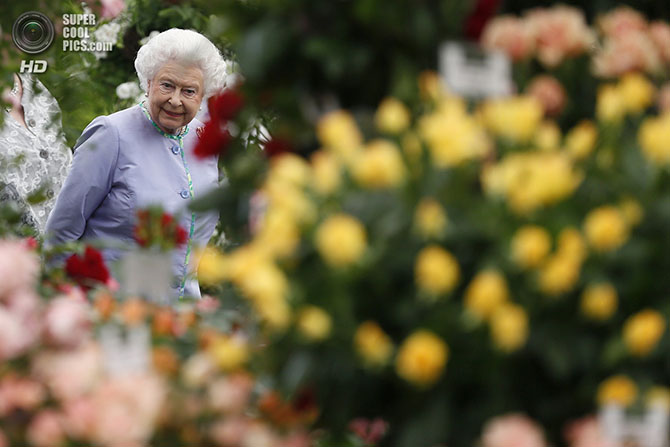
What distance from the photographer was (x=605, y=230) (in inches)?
44.4

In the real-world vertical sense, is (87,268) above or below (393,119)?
below

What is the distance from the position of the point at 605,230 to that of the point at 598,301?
0.08 m

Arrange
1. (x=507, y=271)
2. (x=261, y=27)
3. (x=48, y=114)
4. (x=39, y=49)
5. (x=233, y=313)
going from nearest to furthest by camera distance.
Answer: (x=507, y=271), (x=261, y=27), (x=233, y=313), (x=39, y=49), (x=48, y=114)

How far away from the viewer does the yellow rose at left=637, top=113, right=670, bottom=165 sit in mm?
1213

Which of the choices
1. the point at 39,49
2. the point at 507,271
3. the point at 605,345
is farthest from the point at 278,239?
the point at 39,49

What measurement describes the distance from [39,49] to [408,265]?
7.66 feet

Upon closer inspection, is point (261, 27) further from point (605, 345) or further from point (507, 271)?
point (605, 345)

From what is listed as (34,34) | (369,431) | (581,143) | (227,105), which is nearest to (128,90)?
(34,34)

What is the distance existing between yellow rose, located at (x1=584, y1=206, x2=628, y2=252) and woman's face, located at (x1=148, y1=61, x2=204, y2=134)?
253 centimetres

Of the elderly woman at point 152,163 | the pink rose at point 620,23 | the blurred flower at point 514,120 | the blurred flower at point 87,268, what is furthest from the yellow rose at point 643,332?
the elderly woman at point 152,163

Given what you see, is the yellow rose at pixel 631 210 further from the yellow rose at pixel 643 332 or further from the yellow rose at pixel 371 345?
the yellow rose at pixel 371 345

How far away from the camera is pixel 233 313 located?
1.60m

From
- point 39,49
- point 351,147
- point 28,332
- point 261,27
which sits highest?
point 39,49

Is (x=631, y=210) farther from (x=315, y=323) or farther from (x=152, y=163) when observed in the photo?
(x=152, y=163)
